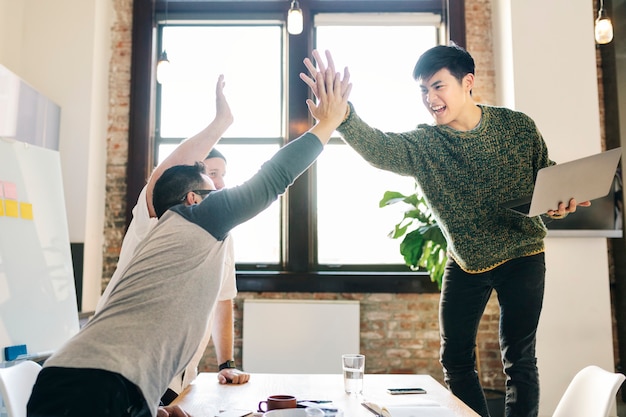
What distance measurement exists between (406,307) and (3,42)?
11.1 ft

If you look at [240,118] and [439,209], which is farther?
[240,118]

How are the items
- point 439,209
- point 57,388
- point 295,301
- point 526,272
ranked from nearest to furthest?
point 57,388 < point 526,272 < point 439,209 < point 295,301

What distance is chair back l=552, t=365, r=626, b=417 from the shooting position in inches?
56.6

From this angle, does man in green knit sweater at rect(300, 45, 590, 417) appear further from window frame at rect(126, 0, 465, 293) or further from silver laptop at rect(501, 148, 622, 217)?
window frame at rect(126, 0, 465, 293)

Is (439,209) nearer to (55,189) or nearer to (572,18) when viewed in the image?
(55,189)

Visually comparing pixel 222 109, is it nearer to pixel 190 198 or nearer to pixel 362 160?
pixel 190 198

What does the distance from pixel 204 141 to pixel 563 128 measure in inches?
109

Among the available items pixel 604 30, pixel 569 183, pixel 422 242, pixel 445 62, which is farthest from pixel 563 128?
pixel 569 183

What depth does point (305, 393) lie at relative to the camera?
4.99 ft

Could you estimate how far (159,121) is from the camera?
4.36 m

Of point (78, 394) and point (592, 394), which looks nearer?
point (78, 394)

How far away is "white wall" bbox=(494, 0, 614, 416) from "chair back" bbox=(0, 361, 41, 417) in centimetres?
306

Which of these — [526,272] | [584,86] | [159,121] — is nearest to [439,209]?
[526,272]

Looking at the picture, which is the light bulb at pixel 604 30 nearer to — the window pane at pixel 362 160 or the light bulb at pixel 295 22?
the window pane at pixel 362 160
